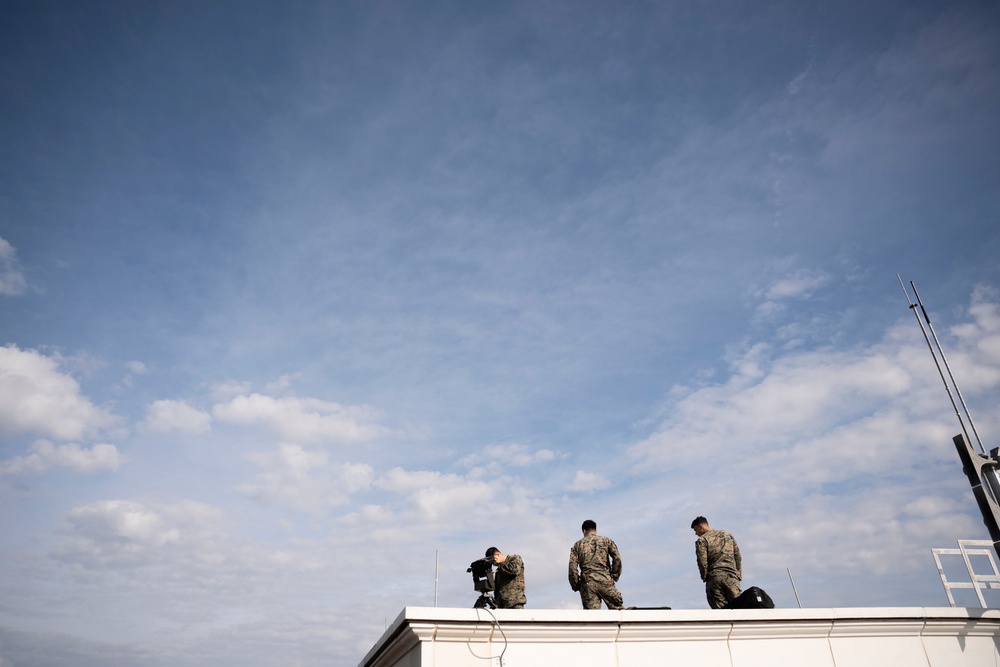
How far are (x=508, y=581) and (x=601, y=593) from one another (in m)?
1.64

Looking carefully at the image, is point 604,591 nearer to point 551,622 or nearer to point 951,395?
point 551,622

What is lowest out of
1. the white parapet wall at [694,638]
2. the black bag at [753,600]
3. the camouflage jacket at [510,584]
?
the white parapet wall at [694,638]

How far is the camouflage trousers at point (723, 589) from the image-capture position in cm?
1052

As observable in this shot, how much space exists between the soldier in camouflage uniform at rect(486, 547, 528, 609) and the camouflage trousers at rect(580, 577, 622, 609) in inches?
44.1

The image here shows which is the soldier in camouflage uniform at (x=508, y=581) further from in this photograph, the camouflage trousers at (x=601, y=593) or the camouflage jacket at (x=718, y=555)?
the camouflage jacket at (x=718, y=555)

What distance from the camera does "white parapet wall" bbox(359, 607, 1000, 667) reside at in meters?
8.05

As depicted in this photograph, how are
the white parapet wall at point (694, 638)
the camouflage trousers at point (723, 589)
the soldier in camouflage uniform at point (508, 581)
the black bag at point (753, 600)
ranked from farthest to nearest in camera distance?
1. the camouflage trousers at point (723, 589)
2. the soldier in camouflage uniform at point (508, 581)
3. the black bag at point (753, 600)
4. the white parapet wall at point (694, 638)

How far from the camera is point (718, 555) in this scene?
10.8m

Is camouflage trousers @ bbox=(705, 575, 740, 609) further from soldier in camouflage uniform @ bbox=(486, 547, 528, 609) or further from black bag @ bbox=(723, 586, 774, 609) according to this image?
soldier in camouflage uniform @ bbox=(486, 547, 528, 609)

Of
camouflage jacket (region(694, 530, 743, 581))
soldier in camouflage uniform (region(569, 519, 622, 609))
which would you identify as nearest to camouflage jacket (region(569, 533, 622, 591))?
soldier in camouflage uniform (region(569, 519, 622, 609))

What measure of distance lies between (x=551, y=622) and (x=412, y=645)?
197 cm

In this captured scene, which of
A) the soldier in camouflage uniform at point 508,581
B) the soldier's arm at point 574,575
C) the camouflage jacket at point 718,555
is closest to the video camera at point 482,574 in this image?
the soldier in camouflage uniform at point 508,581

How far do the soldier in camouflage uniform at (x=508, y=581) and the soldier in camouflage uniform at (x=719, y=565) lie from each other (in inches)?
133

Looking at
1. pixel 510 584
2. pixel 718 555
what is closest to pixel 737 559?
pixel 718 555
